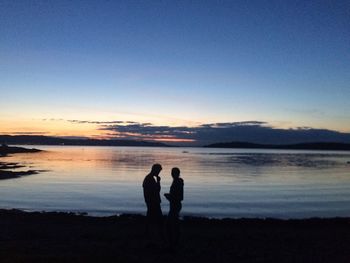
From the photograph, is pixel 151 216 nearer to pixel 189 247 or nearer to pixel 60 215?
pixel 189 247

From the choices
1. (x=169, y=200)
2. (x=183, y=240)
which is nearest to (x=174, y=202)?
(x=169, y=200)

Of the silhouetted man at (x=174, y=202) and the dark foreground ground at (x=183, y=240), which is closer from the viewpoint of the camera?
the dark foreground ground at (x=183, y=240)

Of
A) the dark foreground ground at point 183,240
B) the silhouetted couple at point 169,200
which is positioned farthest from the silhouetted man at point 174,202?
the dark foreground ground at point 183,240

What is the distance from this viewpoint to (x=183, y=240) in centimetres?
1364

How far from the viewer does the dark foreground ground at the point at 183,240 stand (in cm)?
1093

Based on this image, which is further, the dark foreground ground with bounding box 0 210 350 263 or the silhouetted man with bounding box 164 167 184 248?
the silhouetted man with bounding box 164 167 184 248

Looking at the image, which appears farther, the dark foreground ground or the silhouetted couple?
the silhouetted couple

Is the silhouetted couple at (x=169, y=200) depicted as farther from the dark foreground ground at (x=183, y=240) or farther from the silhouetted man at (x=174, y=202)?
the dark foreground ground at (x=183, y=240)

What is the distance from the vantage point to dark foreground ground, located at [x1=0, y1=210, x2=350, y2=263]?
10930 mm

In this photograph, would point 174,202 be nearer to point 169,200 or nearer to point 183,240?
point 169,200

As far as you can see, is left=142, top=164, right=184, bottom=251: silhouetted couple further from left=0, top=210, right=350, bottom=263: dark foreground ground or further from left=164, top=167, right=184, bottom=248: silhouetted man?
left=0, top=210, right=350, bottom=263: dark foreground ground

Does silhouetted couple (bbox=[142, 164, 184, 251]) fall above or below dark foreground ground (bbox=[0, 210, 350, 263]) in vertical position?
above

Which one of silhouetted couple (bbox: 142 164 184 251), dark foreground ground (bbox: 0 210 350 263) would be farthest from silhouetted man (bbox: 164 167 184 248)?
dark foreground ground (bbox: 0 210 350 263)

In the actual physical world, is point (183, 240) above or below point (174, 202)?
below
